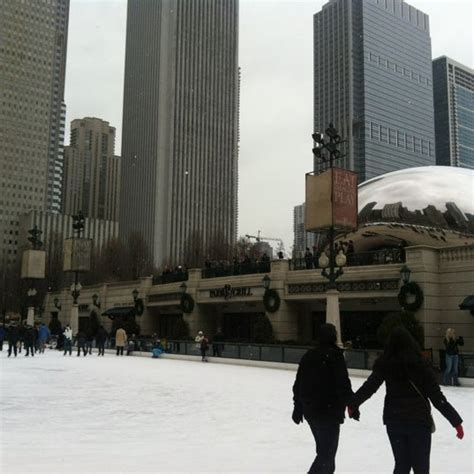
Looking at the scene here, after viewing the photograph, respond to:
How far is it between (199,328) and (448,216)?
1641 centimetres

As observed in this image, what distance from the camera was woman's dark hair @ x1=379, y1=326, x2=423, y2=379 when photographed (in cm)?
466

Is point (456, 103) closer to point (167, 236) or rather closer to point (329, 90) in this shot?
point (329, 90)

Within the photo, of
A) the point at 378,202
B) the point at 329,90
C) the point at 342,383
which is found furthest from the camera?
the point at 329,90

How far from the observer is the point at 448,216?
96.1 feet

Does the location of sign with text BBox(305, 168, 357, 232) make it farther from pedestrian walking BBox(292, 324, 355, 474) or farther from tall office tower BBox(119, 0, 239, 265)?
tall office tower BBox(119, 0, 239, 265)

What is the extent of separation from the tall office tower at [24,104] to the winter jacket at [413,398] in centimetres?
14003

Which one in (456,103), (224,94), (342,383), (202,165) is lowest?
(342,383)

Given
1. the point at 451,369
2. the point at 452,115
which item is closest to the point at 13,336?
the point at 451,369

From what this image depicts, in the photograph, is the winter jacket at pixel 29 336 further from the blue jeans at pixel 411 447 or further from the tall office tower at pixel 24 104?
the tall office tower at pixel 24 104

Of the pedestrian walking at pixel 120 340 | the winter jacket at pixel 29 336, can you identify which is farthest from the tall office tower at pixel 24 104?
the winter jacket at pixel 29 336

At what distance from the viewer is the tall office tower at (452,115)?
184m

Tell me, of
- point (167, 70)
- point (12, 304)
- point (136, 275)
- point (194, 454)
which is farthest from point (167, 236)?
point (194, 454)

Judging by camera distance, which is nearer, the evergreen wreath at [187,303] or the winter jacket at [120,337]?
the winter jacket at [120,337]

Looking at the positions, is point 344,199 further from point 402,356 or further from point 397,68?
point 397,68
